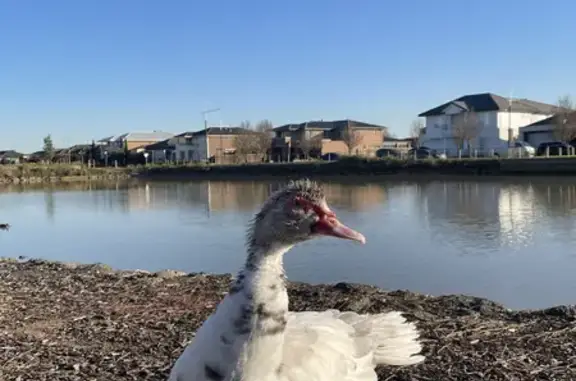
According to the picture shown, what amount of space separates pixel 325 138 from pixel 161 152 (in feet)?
82.5

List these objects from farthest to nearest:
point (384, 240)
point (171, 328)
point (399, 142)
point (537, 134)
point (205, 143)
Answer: point (399, 142) → point (205, 143) → point (537, 134) → point (384, 240) → point (171, 328)

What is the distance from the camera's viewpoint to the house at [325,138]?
3182 inches

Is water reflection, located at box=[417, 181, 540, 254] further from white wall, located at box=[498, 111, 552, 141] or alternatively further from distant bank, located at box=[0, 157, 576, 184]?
white wall, located at box=[498, 111, 552, 141]

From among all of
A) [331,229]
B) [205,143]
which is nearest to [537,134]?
[205,143]

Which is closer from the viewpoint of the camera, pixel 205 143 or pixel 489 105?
pixel 489 105

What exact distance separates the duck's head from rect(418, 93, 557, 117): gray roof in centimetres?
6888

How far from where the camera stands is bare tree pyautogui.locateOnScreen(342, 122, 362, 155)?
80688 millimetres

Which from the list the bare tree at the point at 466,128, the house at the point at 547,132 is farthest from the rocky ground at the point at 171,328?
the bare tree at the point at 466,128

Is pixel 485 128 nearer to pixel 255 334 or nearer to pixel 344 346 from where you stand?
pixel 344 346

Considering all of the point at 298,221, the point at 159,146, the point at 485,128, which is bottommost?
the point at 298,221

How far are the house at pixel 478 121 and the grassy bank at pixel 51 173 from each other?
3436cm

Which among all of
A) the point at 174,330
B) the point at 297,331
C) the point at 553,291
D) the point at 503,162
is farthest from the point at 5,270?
the point at 503,162

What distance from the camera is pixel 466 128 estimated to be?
214 ft

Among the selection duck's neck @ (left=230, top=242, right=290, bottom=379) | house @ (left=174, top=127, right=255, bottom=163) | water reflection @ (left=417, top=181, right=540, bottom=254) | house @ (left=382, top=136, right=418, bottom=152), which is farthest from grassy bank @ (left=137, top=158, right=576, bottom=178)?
duck's neck @ (left=230, top=242, right=290, bottom=379)
